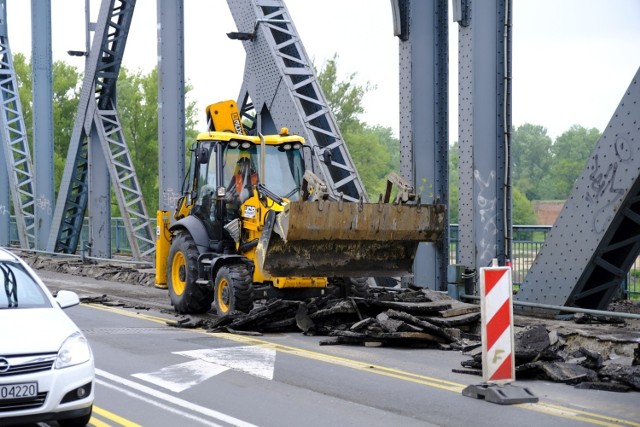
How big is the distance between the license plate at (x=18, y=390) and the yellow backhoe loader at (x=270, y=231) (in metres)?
6.74

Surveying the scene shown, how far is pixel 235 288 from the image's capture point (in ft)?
47.4

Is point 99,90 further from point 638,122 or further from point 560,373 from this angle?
point 560,373

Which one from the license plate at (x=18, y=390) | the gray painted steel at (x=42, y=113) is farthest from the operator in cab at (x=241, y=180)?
the gray painted steel at (x=42, y=113)

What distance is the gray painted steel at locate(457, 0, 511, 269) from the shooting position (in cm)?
1456

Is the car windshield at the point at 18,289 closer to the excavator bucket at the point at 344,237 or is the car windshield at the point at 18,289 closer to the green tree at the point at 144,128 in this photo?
the excavator bucket at the point at 344,237

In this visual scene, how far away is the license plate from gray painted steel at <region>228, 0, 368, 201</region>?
10383 mm

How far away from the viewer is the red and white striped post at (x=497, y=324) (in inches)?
352

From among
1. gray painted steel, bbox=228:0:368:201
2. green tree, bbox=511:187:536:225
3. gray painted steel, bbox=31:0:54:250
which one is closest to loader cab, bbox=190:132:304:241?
gray painted steel, bbox=228:0:368:201

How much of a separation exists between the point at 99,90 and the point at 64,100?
33.9 metres

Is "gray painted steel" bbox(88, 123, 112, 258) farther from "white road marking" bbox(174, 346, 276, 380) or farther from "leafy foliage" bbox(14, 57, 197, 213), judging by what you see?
"leafy foliage" bbox(14, 57, 197, 213)

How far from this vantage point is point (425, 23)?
16266mm

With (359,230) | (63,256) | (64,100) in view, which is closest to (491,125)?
(359,230)

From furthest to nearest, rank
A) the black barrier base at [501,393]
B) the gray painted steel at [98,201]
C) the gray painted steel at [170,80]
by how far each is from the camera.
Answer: the gray painted steel at [98,201]
the gray painted steel at [170,80]
the black barrier base at [501,393]

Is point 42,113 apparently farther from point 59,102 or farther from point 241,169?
point 59,102
